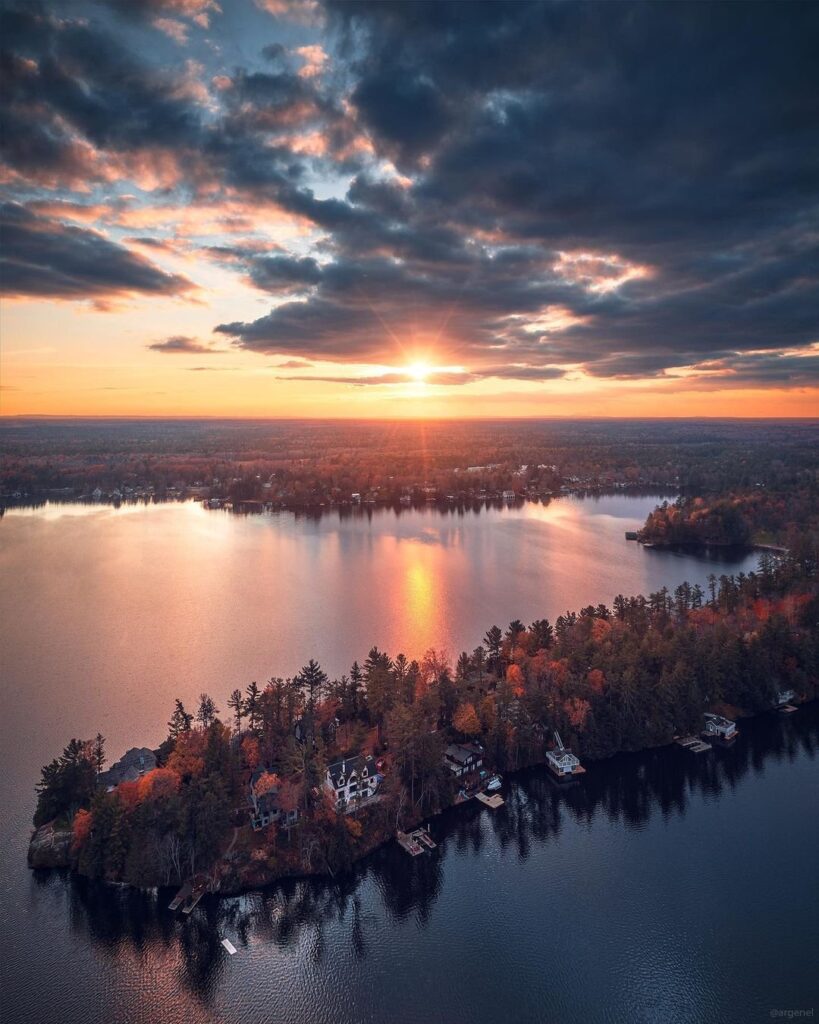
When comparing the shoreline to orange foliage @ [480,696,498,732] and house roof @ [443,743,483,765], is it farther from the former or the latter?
orange foliage @ [480,696,498,732]

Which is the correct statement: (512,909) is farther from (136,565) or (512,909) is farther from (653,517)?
(653,517)

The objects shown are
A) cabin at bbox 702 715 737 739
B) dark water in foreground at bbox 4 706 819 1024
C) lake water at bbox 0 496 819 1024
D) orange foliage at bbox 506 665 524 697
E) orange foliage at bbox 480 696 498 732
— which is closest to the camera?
dark water in foreground at bbox 4 706 819 1024

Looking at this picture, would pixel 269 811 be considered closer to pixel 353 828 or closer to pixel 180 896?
pixel 353 828

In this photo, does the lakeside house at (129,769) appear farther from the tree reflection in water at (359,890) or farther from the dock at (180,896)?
the dock at (180,896)

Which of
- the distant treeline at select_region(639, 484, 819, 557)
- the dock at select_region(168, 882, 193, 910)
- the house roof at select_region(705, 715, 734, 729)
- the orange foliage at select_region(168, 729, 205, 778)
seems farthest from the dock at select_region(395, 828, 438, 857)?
the distant treeline at select_region(639, 484, 819, 557)

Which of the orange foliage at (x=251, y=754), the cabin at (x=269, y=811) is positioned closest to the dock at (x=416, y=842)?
the cabin at (x=269, y=811)

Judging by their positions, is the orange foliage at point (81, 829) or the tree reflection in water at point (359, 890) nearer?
the tree reflection in water at point (359, 890)
